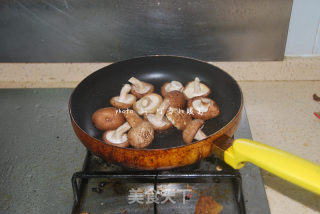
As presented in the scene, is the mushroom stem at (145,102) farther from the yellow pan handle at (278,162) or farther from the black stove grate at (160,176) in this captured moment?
the yellow pan handle at (278,162)

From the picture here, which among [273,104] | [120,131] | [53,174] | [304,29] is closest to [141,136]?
[120,131]

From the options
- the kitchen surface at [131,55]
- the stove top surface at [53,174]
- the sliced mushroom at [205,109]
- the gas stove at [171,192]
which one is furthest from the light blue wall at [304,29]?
the gas stove at [171,192]

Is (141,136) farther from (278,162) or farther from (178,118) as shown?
(278,162)

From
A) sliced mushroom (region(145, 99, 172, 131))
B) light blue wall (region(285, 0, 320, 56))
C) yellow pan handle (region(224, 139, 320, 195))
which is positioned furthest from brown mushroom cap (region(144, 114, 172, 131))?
light blue wall (region(285, 0, 320, 56))

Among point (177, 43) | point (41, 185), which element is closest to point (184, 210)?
point (41, 185)

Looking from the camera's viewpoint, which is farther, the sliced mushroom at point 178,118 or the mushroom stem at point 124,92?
the mushroom stem at point 124,92

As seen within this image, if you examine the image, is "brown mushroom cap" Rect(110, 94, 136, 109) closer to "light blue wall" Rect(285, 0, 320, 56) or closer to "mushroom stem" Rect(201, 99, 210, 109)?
"mushroom stem" Rect(201, 99, 210, 109)

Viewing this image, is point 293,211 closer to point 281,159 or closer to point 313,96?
point 281,159
